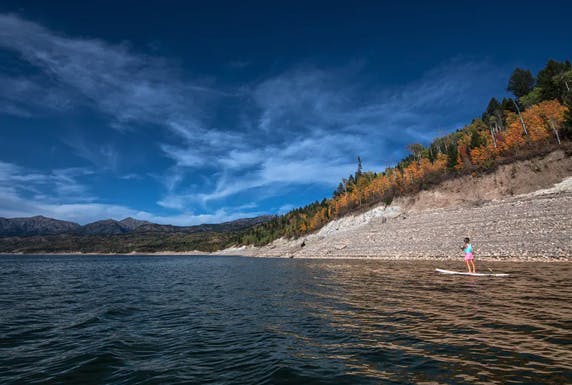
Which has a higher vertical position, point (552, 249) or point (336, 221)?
point (336, 221)

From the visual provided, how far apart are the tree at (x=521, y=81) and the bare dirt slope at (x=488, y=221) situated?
7816cm

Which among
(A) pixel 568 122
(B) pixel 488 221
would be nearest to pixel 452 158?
(A) pixel 568 122

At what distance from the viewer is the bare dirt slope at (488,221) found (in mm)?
34031

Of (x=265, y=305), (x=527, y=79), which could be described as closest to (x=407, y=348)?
(x=265, y=305)

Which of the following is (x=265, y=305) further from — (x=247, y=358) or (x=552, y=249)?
(x=552, y=249)

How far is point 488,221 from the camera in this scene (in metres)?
43.1

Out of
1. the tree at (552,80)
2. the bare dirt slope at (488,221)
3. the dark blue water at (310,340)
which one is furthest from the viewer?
the tree at (552,80)

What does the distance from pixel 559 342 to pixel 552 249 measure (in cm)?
3099

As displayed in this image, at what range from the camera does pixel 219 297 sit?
19.6 m

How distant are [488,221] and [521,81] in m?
103

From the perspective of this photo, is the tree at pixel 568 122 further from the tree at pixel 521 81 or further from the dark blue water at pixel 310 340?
the tree at pixel 521 81

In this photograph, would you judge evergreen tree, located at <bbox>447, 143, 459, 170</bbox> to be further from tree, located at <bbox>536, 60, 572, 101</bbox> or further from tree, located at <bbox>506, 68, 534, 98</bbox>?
tree, located at <bbox>506, 68, 534, 98</bbox>

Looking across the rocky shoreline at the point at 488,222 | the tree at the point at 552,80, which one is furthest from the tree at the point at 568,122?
the tree at the point at 552,80

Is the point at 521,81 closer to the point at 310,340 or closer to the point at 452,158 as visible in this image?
the point at 452,158
